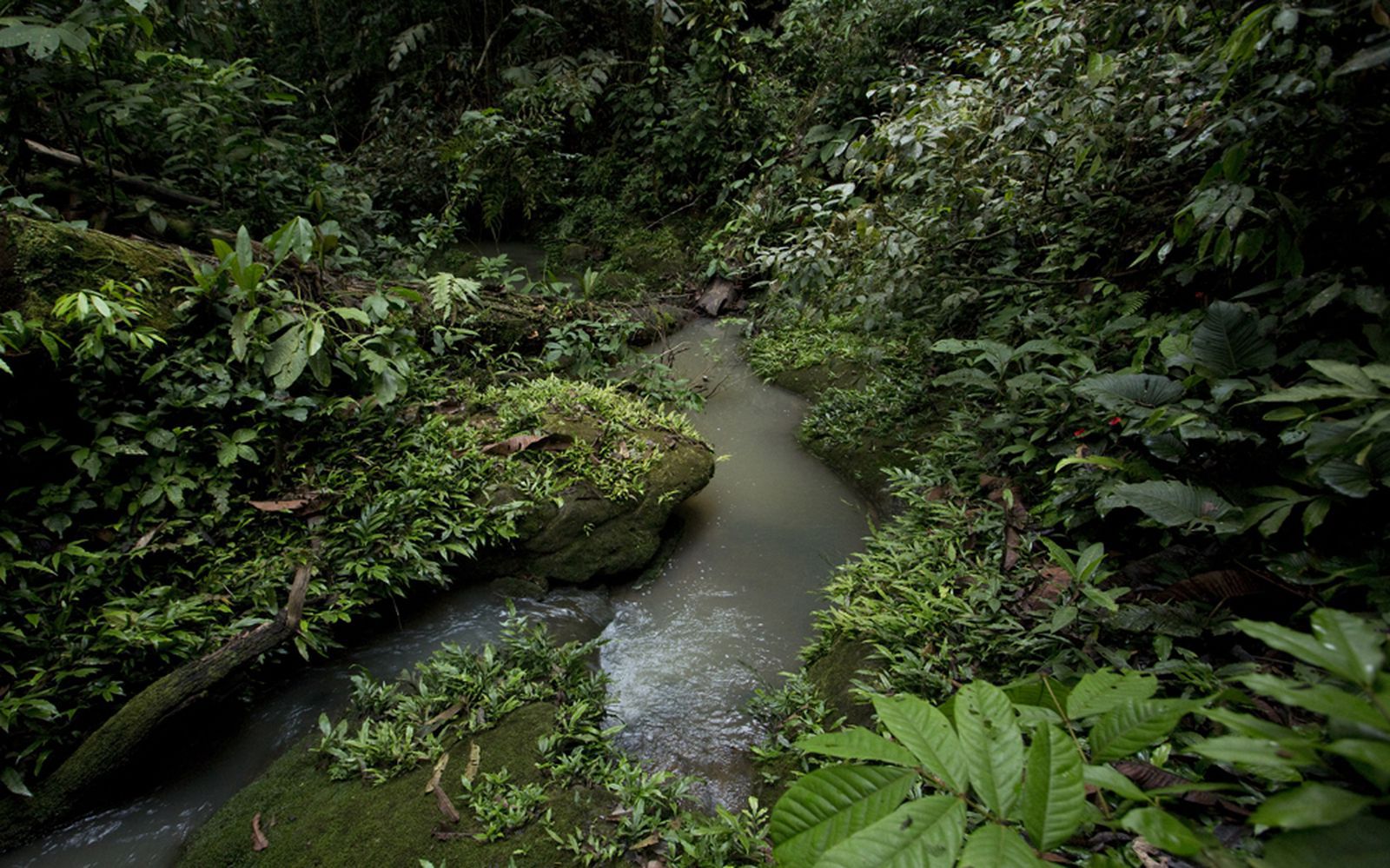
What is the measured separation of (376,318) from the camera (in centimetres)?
451

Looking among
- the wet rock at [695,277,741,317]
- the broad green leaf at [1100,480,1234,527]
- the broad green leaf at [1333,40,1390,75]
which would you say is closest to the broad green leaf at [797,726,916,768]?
the broad green leaf at [1100,480,1234,527]

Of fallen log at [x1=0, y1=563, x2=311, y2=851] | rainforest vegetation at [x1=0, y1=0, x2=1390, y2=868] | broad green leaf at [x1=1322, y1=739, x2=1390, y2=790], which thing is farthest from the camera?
fallen log at [x1=0, y1=563, x2=311, y2=851]

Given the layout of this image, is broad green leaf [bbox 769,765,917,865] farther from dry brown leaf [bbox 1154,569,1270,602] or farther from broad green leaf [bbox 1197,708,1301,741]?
dry brown leaf [bbox 1154,569,1270,602]

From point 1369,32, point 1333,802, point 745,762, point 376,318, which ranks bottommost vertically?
point 745,762

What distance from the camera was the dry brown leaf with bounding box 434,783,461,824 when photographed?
96.7 inches

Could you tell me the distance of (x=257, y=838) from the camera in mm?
2441

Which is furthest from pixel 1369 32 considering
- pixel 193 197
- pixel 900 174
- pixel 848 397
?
pixel 193 197

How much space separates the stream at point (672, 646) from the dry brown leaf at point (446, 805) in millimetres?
858

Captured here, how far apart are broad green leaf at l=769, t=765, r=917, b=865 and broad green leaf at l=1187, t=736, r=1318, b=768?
15.0 inches

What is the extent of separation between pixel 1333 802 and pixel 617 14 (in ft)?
38.7

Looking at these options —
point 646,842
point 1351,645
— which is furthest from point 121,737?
point 1351,645

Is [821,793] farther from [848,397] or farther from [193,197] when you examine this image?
[193,197]

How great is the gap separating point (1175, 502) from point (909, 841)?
2.19 meters

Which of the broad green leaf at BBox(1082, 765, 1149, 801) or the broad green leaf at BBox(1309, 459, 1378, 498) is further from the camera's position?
the broad green leaf at BBox(1309, 459, 1378, 498)
